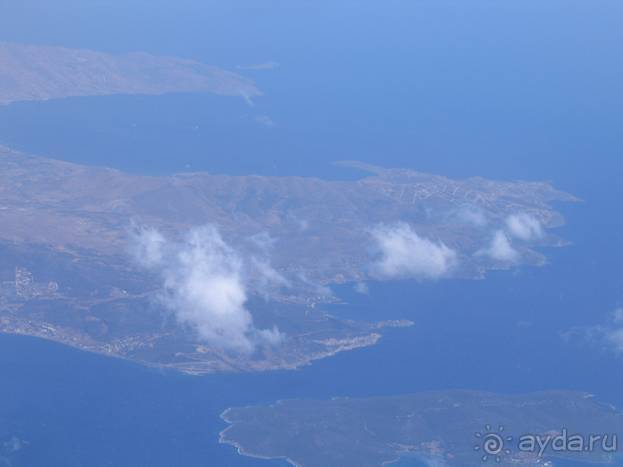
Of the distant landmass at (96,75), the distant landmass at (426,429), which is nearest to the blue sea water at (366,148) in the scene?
the distant landmass at (426,429)

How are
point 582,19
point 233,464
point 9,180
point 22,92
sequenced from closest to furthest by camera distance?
point 233,464
point 9,180
point 22,92
point 582,19

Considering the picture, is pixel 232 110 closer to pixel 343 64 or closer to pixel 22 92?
pixel 22 92

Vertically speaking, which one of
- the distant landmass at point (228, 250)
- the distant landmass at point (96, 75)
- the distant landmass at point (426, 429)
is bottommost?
the distant landmass at point (426, 429)

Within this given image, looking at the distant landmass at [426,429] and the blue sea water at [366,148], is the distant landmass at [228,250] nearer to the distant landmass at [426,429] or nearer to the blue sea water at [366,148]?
the blue sea water at [366,148]

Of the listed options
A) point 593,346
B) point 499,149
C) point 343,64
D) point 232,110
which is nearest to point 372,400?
point 593,346

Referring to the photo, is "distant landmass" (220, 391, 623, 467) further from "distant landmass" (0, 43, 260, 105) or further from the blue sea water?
"distant landmass" (0, 43, 260, 105)
